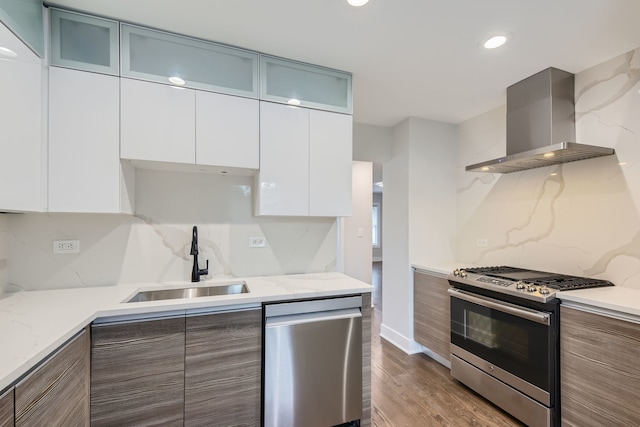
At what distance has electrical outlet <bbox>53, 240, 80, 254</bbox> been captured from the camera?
1801 millimetres

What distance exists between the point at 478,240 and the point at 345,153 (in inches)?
72.6

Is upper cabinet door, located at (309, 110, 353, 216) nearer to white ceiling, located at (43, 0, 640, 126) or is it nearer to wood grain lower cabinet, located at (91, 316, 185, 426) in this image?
white ceiling, located at (43, 0, 640, 126)

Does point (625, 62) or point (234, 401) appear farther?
point (625, 62)

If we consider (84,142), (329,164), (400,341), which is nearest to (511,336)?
(400,341)

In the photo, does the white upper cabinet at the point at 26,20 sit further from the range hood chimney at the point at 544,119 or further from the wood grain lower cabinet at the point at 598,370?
the wood grain lower cabinet at the point at 598,370

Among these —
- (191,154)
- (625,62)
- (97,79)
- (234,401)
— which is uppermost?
(625,62)

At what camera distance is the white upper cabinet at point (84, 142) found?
5.16 ft

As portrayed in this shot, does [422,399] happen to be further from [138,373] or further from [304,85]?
[304,85]

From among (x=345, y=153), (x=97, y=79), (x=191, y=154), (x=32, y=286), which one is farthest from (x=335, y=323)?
(x=97, y=79)

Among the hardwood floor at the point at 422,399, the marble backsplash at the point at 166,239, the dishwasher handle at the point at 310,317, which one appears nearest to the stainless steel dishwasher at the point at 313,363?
the dishwasher handle at the point at 310,317

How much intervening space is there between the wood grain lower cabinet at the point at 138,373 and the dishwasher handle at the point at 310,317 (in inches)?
19.3

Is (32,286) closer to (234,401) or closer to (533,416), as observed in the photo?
(234,401)

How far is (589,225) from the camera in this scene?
6.89 feet

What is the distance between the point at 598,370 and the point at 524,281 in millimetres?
582
